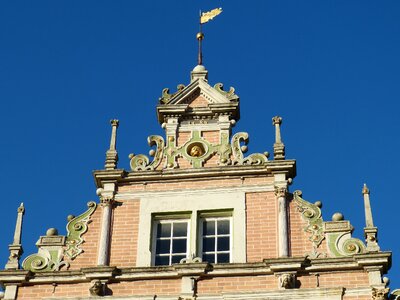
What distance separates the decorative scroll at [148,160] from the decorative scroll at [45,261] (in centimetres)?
267

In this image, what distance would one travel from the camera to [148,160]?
83.0 feet

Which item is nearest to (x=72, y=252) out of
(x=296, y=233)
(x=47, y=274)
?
(x=47, y=274)

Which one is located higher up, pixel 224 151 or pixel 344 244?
pixel 224 151

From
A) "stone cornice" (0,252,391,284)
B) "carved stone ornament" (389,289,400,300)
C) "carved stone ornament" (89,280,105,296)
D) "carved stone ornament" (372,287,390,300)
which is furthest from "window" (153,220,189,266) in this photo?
"carved stone ornament" (389,289,400,300)

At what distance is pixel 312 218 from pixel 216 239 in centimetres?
213

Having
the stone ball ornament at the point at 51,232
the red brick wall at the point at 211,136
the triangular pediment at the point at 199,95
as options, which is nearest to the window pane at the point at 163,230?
the stone ball ornament at the point at 51,232

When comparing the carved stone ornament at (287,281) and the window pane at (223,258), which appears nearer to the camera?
the carved stone ornament at (287,281)

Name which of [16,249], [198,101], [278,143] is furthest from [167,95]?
[16,249]

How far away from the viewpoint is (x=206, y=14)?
2870cm

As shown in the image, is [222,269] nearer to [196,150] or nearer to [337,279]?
[337,279]

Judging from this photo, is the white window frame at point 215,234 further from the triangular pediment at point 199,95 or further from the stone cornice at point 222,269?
the triangular pediment at point 199,95

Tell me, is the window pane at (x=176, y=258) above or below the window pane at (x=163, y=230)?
below

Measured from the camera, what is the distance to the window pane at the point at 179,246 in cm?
2377

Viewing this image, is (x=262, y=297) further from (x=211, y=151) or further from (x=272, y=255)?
(x=211, y=151)
